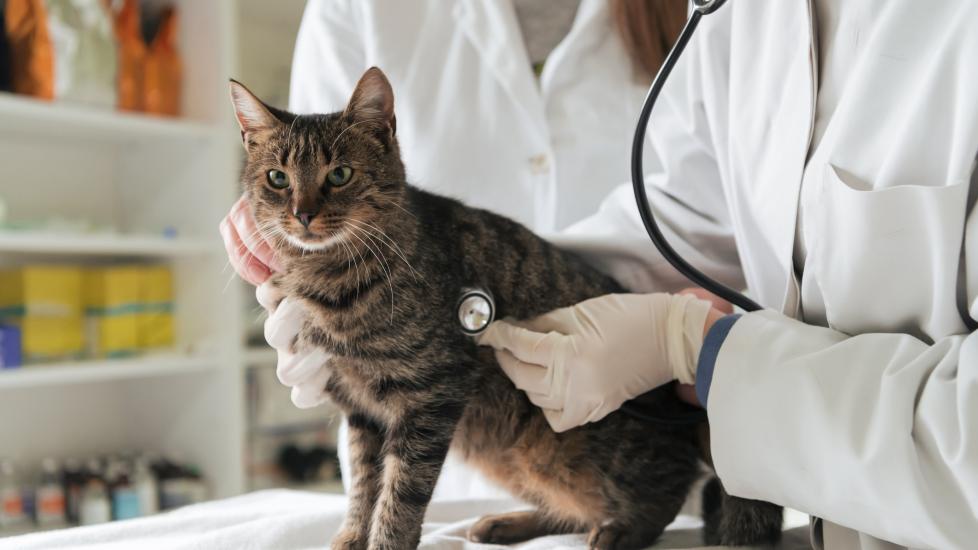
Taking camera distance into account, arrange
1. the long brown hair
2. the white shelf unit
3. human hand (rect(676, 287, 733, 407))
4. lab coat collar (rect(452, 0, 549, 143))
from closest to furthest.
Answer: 1. human hand (rect(676, 287, 733, 407))
2. the long brown hair
3. lab coat collar (rect(452, 0, 549, 143))
4. the white shelf unit

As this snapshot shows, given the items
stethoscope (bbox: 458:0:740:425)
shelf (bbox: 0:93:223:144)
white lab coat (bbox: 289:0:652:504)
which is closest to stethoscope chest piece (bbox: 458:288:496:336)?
stethoscope (bbox: 458:0:740:425)

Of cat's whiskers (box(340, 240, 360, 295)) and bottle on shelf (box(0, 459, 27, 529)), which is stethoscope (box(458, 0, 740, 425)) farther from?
bottle on shelf (box(0, 459, 27, 529))

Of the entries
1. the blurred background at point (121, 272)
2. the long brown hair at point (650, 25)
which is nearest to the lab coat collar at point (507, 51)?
the long brown hair at point (650, 25)

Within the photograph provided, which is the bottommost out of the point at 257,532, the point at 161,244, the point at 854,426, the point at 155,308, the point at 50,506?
the point at 50,506

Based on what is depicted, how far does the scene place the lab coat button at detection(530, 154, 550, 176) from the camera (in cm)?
138

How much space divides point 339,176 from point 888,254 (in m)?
0.61

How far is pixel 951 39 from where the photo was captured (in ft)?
2.11

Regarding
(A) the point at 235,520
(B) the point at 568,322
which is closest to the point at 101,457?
(A) the point at 235,520

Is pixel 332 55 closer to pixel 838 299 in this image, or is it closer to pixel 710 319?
pixel 710 319

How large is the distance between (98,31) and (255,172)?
5.48 ft

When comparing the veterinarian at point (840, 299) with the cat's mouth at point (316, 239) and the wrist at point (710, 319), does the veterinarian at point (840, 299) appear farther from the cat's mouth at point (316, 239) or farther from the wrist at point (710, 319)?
the cat's mouth at point (316, 239)

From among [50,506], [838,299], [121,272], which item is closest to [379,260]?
[838,299]

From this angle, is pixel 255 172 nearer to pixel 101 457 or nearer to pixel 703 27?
pixel 703 27

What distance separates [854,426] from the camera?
2.12ft
